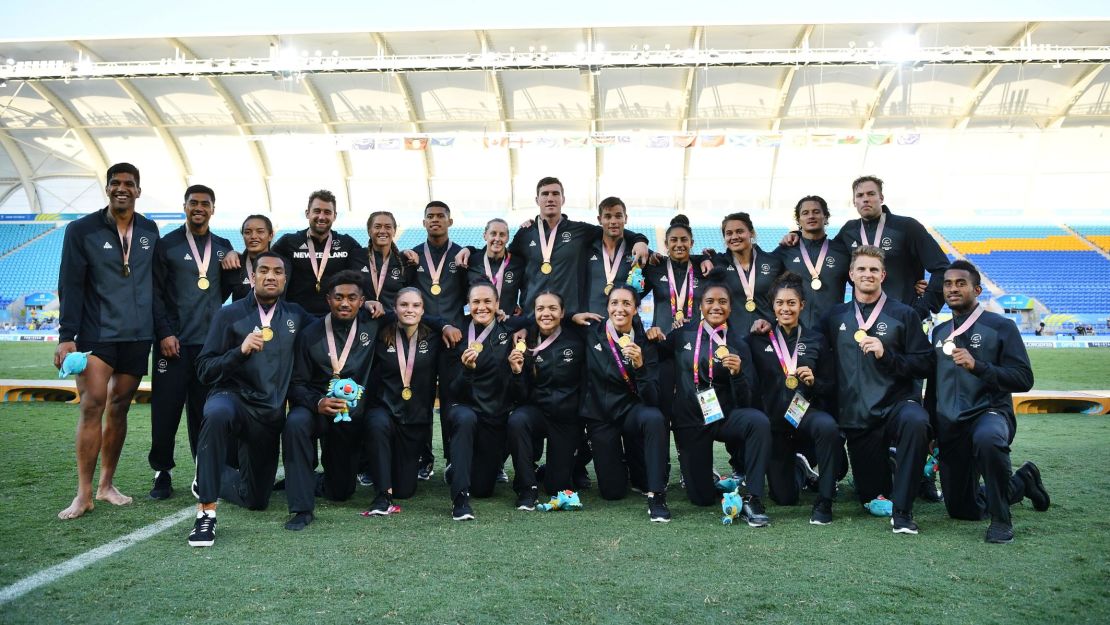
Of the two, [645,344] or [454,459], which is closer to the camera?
[454,459]

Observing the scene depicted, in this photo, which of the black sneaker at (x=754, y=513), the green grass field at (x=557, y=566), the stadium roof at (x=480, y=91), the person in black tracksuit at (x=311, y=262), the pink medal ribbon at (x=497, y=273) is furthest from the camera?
the stadium roof at (x=480, y=91)

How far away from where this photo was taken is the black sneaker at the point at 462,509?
14.2 ft

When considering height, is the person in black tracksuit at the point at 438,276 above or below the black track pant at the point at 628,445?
above

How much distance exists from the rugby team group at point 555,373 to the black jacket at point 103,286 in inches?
0.5

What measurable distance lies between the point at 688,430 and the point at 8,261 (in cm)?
3338

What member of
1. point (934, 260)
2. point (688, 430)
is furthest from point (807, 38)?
point (688, 430)

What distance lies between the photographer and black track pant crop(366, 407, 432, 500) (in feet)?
15.0

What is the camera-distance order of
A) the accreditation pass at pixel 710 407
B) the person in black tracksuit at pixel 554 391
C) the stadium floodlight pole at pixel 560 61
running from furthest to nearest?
the stadium floodlight pole at pixel 560 61
the person in black tracksuit at pixel 554 391
the accreditation pass at pixel 710 407

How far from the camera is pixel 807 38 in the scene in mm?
22250

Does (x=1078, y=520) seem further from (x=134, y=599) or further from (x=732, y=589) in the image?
(x=134, y=599)

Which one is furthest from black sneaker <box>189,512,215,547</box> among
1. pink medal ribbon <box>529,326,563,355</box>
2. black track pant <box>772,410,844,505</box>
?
black track pant <box>772,410,844,505</box>

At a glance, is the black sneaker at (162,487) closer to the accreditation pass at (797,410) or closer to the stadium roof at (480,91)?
the accreditation pass at (797,410)

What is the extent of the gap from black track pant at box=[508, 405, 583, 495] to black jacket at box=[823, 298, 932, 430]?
165cm

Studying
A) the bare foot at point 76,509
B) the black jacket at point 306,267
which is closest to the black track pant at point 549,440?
the black jacket at point 306,267
